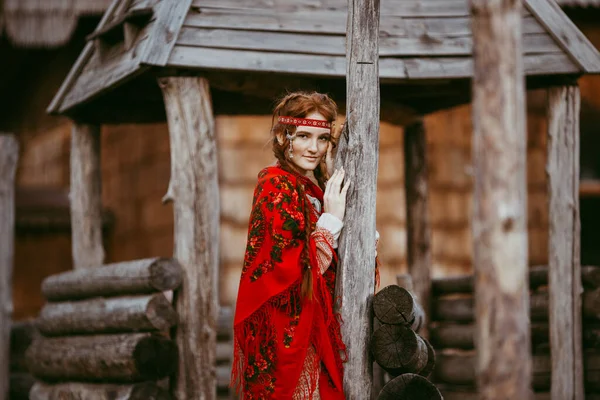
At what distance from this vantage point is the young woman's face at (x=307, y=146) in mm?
5023

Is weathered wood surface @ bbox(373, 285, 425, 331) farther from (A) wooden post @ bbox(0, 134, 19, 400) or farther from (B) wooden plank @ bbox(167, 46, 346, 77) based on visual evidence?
(A) wooden post @ bbox(0, 134, 19, 400)

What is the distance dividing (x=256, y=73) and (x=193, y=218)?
1.06 metres

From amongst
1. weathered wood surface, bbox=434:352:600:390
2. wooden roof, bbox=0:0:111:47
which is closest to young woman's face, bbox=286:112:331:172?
weathered wood surface, bbox=434:352:600:390

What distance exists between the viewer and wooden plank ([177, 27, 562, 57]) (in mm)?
6488

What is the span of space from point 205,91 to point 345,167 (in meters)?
1.69

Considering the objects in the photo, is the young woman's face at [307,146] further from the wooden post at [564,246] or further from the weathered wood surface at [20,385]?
the weathered wood surface at [20,385]

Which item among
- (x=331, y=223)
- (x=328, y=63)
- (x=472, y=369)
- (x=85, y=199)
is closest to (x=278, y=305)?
(x=331, y=223)

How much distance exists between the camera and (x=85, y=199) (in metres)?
7.93

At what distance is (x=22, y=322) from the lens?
885 cm

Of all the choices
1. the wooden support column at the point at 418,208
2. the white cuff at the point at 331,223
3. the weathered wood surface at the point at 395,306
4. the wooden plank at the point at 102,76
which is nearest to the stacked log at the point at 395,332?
the weathered wood surface at the point at 395,306

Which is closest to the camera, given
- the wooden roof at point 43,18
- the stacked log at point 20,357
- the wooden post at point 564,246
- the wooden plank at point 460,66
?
the wooden plank at point 460,66

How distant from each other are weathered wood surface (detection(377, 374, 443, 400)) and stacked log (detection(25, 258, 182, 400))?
1938mm

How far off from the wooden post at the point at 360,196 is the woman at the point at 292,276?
65 mm

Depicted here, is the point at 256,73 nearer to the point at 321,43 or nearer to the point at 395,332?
the point at 321,43
